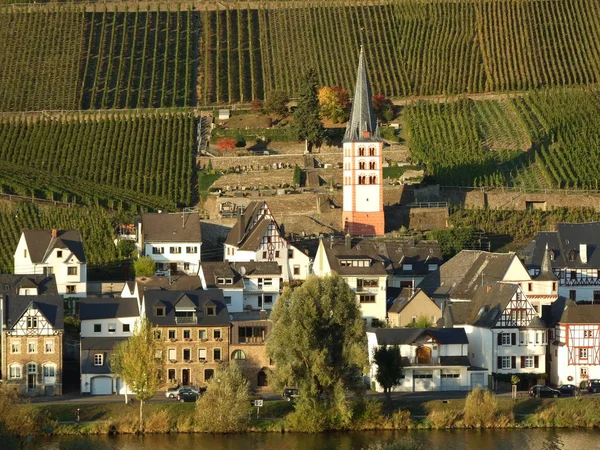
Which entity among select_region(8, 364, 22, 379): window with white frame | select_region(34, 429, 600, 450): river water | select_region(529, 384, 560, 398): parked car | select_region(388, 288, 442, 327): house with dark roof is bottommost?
select_region(34, 429, 600, 450): river water

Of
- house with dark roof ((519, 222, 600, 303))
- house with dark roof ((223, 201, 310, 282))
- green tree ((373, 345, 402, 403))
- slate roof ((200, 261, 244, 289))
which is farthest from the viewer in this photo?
house with dark roof ((223, 201, 310, 282))

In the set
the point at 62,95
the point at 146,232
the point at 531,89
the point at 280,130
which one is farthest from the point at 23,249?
the point at 531,89

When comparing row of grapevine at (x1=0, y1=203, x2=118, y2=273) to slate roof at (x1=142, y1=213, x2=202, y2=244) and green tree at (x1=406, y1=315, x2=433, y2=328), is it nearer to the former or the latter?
slate roof at (x1=142, y1=213, x2=202, y2=244)

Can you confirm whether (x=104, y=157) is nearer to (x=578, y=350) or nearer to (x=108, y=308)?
(x=108, y=308)

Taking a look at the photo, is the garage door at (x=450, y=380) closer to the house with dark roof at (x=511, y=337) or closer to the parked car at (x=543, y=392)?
the house with dark roof at (x=511, y=337)

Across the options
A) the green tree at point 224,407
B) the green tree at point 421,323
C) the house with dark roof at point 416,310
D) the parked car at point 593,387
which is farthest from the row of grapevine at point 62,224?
the parked car at point 593,387

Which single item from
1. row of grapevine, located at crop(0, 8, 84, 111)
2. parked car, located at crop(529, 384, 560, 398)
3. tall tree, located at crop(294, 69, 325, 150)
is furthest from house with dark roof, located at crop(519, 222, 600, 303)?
row of grapevine, located at crop(0, 8, 84, 111)

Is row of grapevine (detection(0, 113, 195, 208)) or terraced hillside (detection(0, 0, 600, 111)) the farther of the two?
terraced hillside (detection(0, 0, 600, 111))

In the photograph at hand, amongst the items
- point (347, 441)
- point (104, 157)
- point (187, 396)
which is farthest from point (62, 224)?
point (347, 441)
